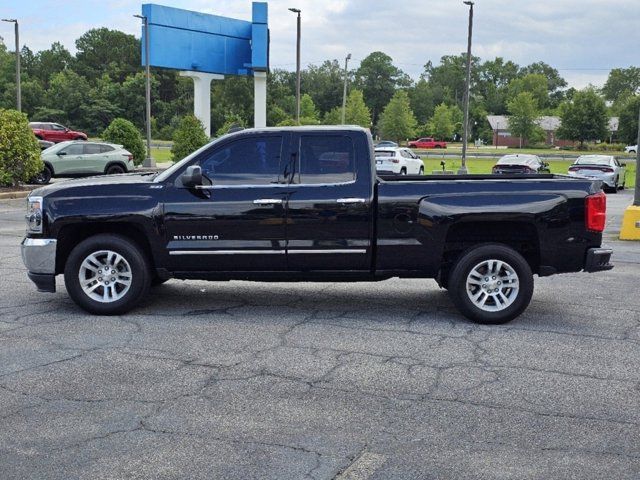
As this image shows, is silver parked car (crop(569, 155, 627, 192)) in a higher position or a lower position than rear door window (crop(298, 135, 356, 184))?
lower

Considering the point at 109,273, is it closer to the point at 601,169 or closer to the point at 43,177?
the point at 43,177

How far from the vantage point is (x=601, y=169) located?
99.3 ft

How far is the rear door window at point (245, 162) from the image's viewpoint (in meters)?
8.17

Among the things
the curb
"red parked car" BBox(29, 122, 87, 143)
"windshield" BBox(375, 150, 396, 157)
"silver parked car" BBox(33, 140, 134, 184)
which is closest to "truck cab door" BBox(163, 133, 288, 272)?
the curb

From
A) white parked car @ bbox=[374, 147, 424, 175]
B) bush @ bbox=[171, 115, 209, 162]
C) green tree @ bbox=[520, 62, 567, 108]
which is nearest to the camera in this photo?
bush @ bbox=[171, 115, 209, 162]

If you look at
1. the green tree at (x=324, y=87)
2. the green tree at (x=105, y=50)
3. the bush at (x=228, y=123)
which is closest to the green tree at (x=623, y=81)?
the green tree at (x=324, y=87)

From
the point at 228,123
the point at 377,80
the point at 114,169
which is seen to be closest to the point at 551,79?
the point at 377,80

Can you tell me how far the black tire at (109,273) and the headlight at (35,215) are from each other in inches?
17.4

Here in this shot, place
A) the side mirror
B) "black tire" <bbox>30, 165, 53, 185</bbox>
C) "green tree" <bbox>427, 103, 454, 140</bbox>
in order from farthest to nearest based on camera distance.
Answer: "green tree" <bbox>427, 103, 454, 140</bbox>, "black tire" <bbox>30, 165, 53, 185</bbox>, the side mirror

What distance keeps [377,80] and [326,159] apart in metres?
147

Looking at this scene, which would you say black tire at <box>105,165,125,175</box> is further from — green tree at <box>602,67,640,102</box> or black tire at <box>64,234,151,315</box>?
green tree at <box>602,67,640,102</box>

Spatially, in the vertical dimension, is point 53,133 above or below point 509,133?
below

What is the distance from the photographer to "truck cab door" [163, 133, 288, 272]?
26.4 ft

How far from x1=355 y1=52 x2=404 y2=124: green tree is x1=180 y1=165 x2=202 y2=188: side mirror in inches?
5681
